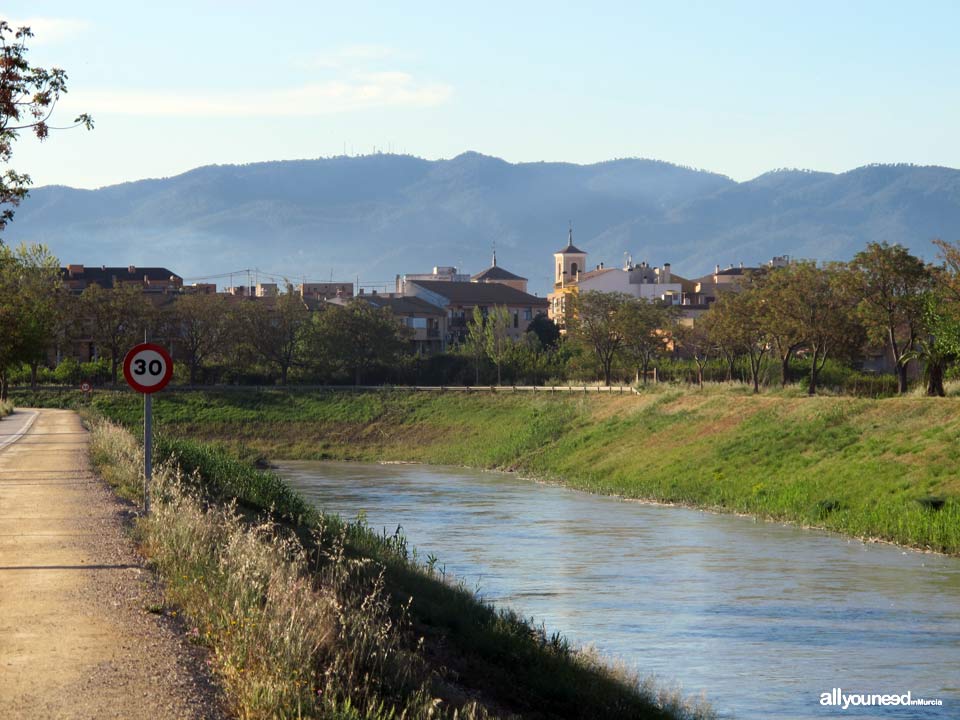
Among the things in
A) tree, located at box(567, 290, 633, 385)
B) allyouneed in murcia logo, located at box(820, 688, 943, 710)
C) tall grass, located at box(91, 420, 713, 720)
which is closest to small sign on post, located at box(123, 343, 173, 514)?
Result: tall grass, located at box(91, 420, 713, 720)

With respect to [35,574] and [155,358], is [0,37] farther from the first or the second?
[35,574]

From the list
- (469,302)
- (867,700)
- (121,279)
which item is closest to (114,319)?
(469,302)

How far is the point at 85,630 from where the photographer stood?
561 inches

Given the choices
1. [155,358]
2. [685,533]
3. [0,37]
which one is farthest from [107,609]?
[685,533]

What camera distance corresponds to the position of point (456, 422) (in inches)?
3617

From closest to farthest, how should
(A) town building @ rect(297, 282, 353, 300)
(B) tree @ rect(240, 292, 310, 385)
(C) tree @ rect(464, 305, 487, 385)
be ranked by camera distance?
1. (B) tree @ rect(240, 292, 310, 385)
2. (C) tree @ rect(464, 305, 487, 385)
3. (A) town building @ rect(297, 282, 353, 300)

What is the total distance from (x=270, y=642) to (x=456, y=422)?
7939 centimetres

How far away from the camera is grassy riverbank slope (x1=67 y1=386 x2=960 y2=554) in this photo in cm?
4288

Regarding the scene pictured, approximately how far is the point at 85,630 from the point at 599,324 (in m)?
94.5

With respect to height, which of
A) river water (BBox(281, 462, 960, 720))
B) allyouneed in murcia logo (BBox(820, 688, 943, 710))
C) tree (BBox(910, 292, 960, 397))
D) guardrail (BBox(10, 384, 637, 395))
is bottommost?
river water (BBox(281, 462, 960, 720))

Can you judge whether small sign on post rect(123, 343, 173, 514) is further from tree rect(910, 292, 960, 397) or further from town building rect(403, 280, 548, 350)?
town building rect(403, 280, 548, 350)

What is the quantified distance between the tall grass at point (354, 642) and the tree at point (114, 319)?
320ft

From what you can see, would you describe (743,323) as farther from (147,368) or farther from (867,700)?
(867,700)

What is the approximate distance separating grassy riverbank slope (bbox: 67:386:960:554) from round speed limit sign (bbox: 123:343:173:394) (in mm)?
21572
